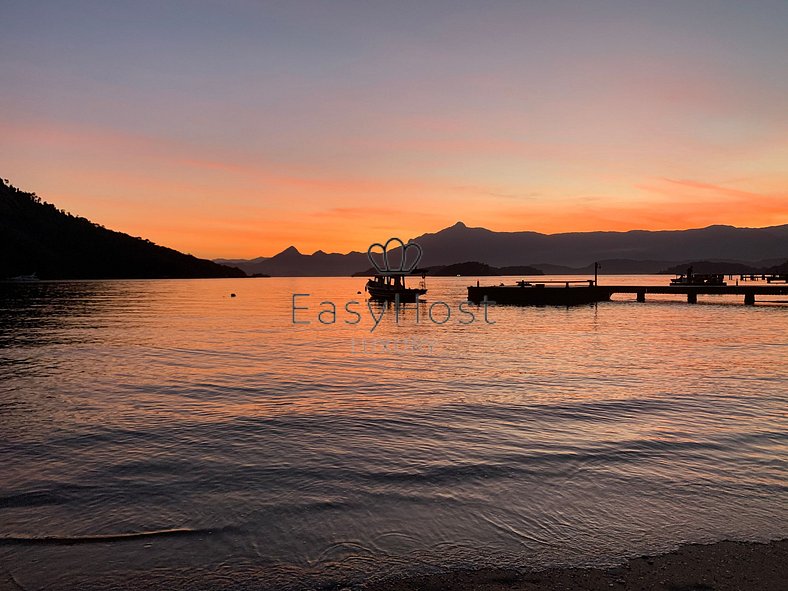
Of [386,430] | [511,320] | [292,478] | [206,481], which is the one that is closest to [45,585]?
[206,481]

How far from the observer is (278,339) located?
138ft

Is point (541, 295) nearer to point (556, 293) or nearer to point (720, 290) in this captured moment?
point (556, 293)

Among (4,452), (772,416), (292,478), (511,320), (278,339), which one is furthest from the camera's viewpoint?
(511,320)

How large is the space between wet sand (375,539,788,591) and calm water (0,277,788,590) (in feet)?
1.16

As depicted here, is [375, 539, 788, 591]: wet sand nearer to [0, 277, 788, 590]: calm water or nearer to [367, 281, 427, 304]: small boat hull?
[0, 277, 788, 590]: calm water

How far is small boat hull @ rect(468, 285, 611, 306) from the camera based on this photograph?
289 ft

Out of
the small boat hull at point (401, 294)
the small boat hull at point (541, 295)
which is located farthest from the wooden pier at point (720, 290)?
the small boat hull at point (401, 294)

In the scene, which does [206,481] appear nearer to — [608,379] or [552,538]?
[552,538]

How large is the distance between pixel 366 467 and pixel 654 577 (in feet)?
21.1

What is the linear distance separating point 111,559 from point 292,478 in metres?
4.11

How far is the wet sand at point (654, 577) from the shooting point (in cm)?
647

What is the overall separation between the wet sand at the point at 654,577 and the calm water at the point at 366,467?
0.35 m

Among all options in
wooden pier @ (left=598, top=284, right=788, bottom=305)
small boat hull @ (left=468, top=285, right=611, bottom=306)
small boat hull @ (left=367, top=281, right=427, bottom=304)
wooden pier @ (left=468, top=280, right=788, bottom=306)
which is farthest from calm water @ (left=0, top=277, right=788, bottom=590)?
small boat hull @ (left=367, top=281, right=427, bottom=304)

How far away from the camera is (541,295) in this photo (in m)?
88.5
